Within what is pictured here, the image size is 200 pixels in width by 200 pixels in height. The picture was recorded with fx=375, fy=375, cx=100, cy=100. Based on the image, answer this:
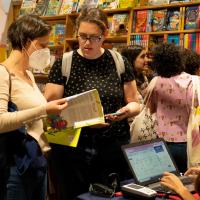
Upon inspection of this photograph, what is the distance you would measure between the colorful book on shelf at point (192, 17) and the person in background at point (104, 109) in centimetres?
204

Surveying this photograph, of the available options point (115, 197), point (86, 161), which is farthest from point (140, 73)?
point (115, 197)

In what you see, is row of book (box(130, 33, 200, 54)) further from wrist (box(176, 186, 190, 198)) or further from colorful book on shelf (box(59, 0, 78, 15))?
Result: wrist (box(176, 186, 190, 198))

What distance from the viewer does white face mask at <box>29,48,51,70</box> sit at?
192 cm

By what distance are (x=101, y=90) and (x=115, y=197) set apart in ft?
1.97

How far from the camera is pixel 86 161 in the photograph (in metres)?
2.02

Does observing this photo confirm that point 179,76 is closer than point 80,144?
No

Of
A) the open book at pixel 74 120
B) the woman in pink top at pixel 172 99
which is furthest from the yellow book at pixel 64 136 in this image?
the woman in pink top at pixel 172 99

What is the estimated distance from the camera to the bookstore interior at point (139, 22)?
13.0ft

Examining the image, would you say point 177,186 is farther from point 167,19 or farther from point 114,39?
point 114,39

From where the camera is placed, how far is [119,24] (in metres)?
4.37

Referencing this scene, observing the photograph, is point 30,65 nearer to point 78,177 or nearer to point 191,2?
point 78,177

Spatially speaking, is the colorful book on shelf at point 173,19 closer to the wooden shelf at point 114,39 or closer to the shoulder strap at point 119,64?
the wooden shelf at point 114,39

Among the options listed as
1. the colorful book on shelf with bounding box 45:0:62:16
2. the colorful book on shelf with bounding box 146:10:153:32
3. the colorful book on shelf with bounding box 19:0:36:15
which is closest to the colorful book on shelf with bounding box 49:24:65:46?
the colorful book on shelf with bounding box 45:0:62:16

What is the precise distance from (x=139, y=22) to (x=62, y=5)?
1152mm
